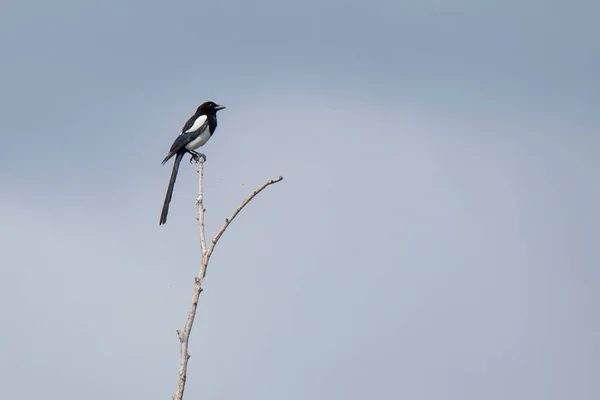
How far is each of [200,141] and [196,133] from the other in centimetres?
17

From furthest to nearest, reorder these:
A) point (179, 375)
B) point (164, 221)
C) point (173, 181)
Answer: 1. point (173, 181)
2. point (164, 221)
3. point (179, 375)

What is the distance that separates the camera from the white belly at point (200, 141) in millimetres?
15990

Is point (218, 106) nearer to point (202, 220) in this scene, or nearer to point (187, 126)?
point (187, 126)

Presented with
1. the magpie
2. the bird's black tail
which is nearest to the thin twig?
the bird's black tail

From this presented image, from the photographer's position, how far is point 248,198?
7.69 metres

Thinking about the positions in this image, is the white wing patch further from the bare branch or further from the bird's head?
the bare branch

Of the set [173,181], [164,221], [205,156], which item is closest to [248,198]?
[164,221]

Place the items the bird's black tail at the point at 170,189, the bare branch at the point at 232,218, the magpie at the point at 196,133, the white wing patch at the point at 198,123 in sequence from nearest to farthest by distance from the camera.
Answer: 1. the bare branch at the point at 232,218
2. the bird's black tail at the point at 170,189
3. the magpie at the point at 196,133
4. the white wing patch at the point at 198,123

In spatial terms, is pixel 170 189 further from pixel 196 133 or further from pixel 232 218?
pixel 232 218

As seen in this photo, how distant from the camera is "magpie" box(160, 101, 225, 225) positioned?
15.6m

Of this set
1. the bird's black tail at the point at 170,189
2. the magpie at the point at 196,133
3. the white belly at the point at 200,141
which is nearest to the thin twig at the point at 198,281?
the bird's black tail at the point at 170,189

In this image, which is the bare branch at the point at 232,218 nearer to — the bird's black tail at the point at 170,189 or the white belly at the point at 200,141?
the bird's black tail at the point at 170,189

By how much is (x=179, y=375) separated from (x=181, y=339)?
398 mm

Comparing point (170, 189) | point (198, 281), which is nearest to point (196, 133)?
point (170, 189)
